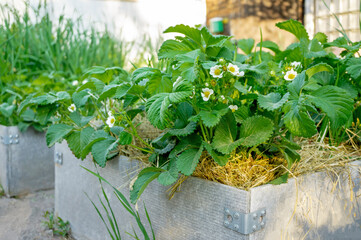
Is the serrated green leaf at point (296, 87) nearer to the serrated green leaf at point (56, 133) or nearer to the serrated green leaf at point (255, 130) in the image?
the serrated green leaf at point (255, 130)

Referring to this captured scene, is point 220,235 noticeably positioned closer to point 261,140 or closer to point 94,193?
point 261,140

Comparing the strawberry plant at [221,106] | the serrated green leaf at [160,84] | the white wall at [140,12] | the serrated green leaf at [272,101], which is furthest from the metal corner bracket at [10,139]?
the white wall at [140,12]

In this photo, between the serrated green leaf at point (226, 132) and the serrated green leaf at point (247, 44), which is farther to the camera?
the serrated green leaf at point (247, 44)

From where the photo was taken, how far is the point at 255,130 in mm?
1001

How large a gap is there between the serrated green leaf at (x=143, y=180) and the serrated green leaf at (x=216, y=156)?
18 centimetres

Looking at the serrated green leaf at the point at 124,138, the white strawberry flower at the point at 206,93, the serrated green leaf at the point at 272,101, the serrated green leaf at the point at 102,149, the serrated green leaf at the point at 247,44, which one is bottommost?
the serrated green leaf at the point at 102,149

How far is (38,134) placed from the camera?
2.26m

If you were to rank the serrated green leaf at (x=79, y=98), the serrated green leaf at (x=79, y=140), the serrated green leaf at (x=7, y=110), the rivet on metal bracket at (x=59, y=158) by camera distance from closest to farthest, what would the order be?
the serrated green leaf at (x=79, y=140) < the serrated green leaf at (x=79, y=98) < the rivet on metal bracket at (x=59, y=158) < the serrated green leaf at (x=7, y=110)

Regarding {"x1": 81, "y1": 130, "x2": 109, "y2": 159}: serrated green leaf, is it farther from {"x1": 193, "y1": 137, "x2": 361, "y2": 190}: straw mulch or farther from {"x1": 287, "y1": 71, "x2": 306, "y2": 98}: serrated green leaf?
{"x1": 287, "y1": 71, "x2": 306, "y2": 98}: serrated green leaf

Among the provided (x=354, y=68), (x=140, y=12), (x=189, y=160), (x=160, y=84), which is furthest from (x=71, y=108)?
(x=140, y=12)

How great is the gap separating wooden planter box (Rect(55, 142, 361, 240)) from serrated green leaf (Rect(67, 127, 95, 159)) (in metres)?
0.14

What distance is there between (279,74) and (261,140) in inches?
12.0

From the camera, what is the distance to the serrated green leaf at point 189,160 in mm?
961

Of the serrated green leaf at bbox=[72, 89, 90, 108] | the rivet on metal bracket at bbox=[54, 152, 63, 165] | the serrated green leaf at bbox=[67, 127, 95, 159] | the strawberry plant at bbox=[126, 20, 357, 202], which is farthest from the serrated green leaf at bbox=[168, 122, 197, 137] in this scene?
the rivet on metal bracket at bbox=[54, 152, 63, 165]
